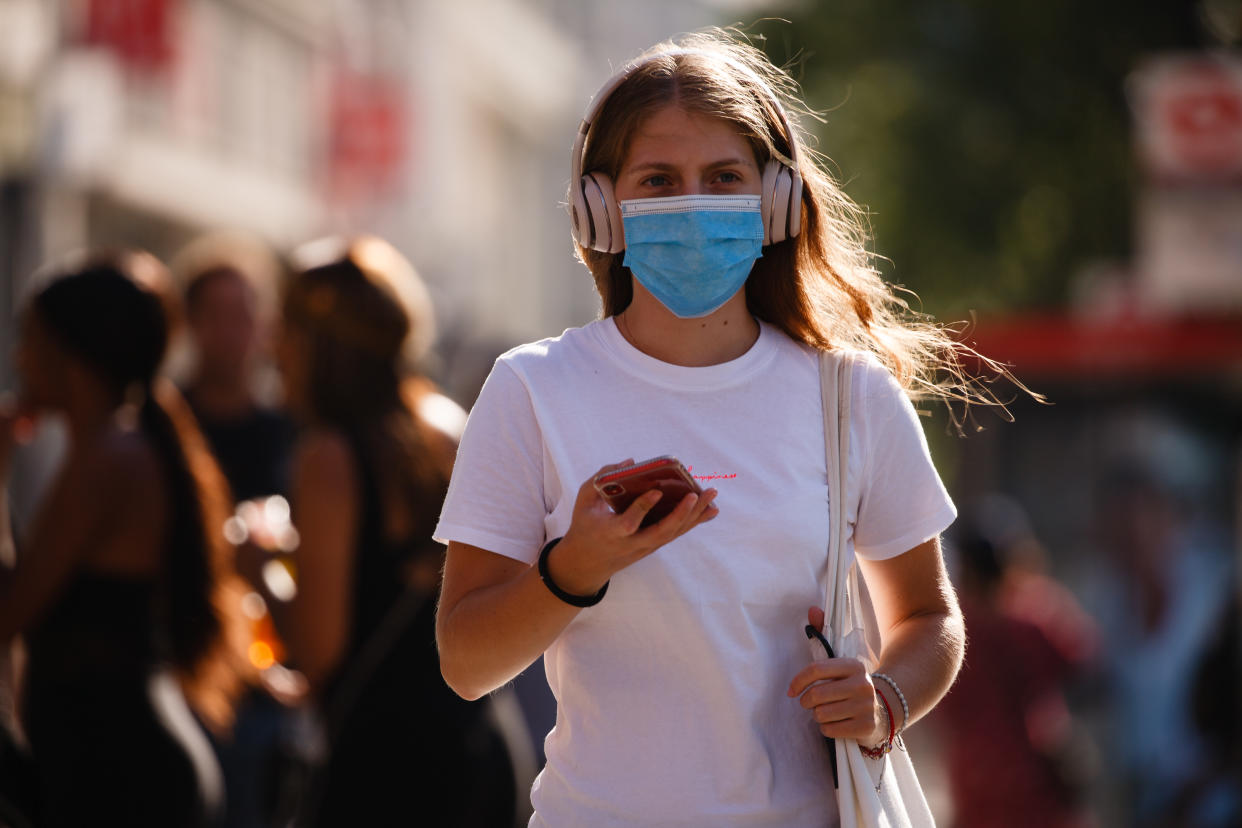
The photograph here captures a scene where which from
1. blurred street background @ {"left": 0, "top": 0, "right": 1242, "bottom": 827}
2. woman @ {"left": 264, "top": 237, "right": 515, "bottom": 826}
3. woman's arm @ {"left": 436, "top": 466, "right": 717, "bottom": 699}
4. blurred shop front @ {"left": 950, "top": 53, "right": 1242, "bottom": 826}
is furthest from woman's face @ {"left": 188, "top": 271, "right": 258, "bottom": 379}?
blurred shop front @ {"left": 950, "top": 53, "right": 1242, "bottom": 826}

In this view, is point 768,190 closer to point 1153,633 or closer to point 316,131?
point 1153,633

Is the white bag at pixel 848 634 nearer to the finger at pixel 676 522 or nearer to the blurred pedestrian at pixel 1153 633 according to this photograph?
the finger at pixel 676 522

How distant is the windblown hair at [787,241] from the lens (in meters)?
2.33

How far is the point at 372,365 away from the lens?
12.6 ft

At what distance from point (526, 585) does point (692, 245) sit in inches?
21.2

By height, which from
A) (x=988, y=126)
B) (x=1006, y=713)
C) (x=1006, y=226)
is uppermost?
(x=988, y=126)

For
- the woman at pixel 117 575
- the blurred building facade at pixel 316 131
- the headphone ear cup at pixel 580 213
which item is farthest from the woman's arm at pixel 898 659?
the woman at pixel 117 575

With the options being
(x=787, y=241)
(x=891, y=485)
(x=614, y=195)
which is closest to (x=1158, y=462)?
(x=787, y=241)

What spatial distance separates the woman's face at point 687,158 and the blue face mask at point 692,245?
0.02 meters

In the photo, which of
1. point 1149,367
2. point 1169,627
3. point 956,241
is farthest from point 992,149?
point 1169,627

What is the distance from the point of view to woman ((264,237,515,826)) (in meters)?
3.55

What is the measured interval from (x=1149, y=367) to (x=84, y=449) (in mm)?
9621

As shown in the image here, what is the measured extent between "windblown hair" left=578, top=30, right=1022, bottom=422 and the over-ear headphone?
0.04 feet

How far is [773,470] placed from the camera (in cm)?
224
